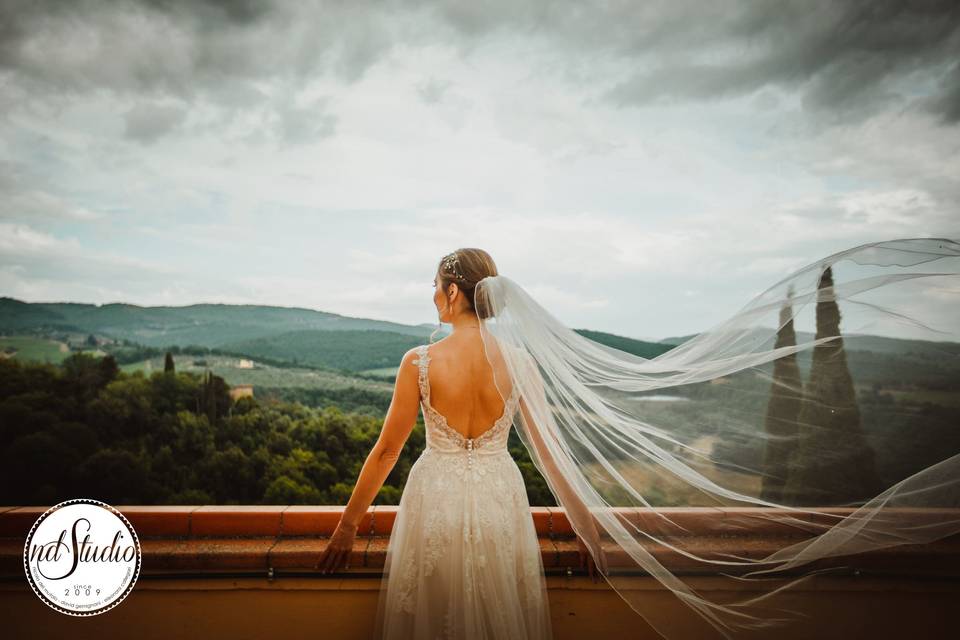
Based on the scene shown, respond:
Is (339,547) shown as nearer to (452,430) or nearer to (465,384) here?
(452,430)

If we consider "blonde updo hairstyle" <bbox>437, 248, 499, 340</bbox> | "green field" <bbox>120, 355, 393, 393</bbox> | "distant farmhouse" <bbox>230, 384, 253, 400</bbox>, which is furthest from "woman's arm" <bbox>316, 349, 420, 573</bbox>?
"distant farmhouse" <bbox>230, 384, 253, 400</bbox>

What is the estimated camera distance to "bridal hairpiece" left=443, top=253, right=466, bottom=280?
1576 millimetres

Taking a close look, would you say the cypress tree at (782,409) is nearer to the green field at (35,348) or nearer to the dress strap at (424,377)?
the dress strap at (424,377)

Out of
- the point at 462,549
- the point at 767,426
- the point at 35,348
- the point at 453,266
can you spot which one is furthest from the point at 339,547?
the point at 35,348

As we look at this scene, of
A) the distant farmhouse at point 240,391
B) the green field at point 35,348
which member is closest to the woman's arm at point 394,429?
the distant farmhouse at point 240,391

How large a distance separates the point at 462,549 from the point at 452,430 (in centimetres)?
41

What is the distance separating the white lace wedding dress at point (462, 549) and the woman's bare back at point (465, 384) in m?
0.03

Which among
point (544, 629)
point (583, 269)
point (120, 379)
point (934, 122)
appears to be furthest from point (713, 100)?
point (120, 379)

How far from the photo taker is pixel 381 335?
8078mm

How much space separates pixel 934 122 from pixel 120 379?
10567mm

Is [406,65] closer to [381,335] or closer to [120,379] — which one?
[381,335]

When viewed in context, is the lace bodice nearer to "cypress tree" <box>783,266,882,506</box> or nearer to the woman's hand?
the woman's hand

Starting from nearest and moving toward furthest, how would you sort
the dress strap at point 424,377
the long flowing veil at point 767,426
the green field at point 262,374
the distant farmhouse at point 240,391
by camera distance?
the long flowing veil at point 767,426 < the dress strap at point 424,377 < the distant farmhouse at point 240,391 < the green field at point 262,374

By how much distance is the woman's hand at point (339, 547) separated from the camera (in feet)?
5.14
